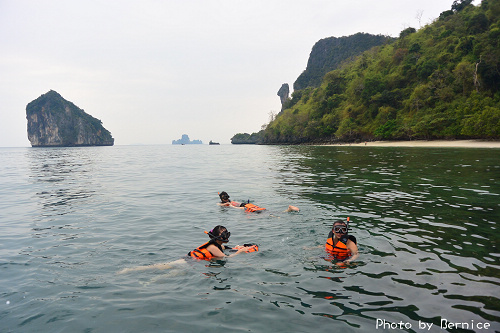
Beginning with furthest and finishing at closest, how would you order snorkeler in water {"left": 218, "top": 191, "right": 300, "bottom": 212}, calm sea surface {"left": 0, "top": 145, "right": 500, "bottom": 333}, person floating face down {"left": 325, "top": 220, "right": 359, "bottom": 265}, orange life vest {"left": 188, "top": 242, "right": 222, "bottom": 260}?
snorkeler in water {"left": 218, "top": 191, "right": 300, "bottom": 212}, orange life vest {"left": 188, "top": 242, "right": 222, "bottom": 260}, person floating face down {"left": 325, "top": 220, "right": 359, "bottom": 265}, calm sea surface {"left": 0, "top": 145, "right": 500, "bottom": 333}

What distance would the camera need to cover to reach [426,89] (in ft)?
244

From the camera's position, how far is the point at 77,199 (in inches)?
645

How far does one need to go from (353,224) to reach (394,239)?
1866 millimetres

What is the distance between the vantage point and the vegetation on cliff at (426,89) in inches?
2393

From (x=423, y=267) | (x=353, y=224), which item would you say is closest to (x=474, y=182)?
(x=353, y=224)

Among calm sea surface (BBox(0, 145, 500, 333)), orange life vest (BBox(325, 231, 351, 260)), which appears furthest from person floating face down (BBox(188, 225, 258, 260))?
orange life vest (BBox(325, 231, 351, 260))

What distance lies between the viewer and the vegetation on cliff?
60781 mm

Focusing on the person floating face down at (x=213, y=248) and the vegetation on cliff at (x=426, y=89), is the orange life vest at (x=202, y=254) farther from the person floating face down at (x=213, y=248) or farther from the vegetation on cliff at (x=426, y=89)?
the vegetation on cliff at (x=426, y=89)

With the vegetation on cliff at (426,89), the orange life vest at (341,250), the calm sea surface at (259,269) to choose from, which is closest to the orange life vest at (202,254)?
the calm sea surface at (259,269)

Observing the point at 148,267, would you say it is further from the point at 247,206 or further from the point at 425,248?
the point at 425,248

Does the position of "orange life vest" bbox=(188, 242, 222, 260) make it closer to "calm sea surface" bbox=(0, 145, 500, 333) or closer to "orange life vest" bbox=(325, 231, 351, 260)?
"calm sea surface" bbox=(0, 145, 500, 333)

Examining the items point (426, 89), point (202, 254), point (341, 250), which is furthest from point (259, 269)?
point (426, 89)

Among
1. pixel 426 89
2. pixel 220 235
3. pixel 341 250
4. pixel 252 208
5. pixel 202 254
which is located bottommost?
pixel 202 254

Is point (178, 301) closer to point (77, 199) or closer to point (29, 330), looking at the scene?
point (29, 330)
